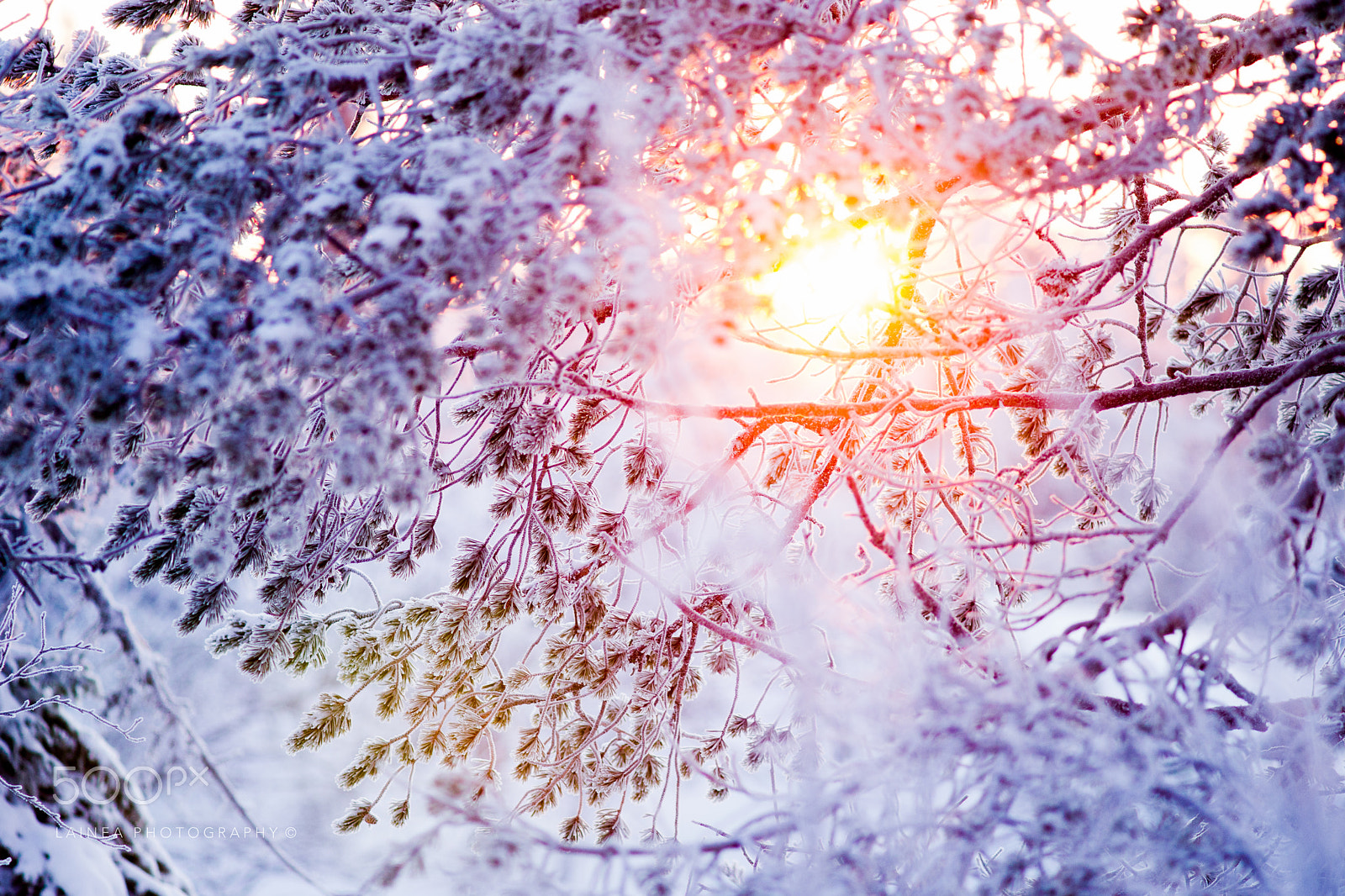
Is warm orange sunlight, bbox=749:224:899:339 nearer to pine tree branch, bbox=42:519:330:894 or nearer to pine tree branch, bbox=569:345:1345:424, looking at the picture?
pine tree branch, bbox=569:345:1345:424

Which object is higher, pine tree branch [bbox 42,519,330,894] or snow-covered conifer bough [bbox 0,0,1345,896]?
snow-covered conifer bough [bbox 0,0,1345,896]

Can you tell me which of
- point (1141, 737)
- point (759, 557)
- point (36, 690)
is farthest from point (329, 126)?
point (36, 690)

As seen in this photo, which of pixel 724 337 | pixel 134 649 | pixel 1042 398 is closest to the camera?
pixel 724 337

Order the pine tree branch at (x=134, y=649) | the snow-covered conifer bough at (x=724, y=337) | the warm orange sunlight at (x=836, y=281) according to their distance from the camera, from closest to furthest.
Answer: the snow-covered conifer bough at (x=724, y=337) → the warm orange sunlight at (x=836, y=281) → the pine tree branch at (x=134, y=649)

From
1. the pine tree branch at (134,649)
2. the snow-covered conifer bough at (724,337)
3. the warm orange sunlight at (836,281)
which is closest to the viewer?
the snow-covered conifer bough at (724,337)

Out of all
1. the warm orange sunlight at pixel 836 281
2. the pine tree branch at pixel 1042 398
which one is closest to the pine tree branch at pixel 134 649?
the pine tree branch at pixel 1042 398

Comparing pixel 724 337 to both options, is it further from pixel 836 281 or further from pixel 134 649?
pixel 134 649

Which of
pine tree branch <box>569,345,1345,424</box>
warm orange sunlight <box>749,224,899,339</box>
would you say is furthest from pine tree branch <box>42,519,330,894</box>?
warm orange sunlight <box>749,224,899,339</box>

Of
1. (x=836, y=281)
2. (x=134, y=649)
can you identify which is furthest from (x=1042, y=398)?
(x=134, y=649)

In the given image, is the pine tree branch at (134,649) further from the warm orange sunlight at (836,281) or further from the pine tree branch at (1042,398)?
the warm orange sunlight at (836,281)

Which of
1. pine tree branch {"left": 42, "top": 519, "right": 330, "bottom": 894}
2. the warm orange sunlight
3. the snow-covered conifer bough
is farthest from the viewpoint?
pine tree branch {"left": 42, "top": 519, "right": 330, "bottom": 894}

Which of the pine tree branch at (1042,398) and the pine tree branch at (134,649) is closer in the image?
the pine tree branch at (1042,398)

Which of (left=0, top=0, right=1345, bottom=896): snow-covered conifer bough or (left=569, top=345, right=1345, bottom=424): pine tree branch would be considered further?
(left=569, top=345, right=1345, bottom=424): pine tree branch

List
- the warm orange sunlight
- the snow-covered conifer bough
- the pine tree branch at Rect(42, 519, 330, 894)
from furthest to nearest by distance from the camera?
1. the pine tree branch at Rect(42, 519, 330, 894)
2. the warm orange sunlight
3. the snow-covered conifer bough
